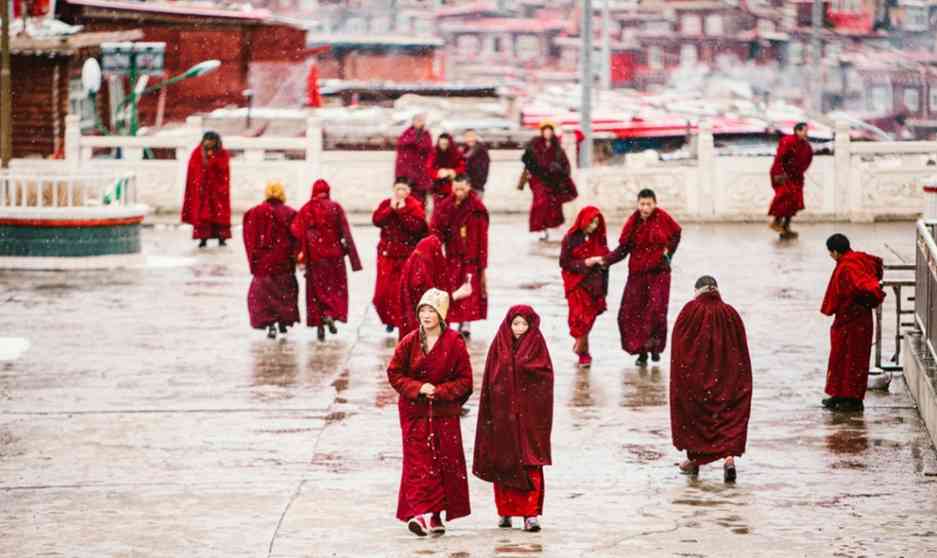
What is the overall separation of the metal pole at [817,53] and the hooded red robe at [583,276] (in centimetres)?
4562

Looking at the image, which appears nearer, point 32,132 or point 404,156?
point 404,156

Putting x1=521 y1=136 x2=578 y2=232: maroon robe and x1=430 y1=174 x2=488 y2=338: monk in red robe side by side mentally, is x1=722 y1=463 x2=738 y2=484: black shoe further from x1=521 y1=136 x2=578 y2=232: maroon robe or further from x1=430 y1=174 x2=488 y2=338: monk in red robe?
x1=521 y1=136 x2=578 y2=232: maroon robe

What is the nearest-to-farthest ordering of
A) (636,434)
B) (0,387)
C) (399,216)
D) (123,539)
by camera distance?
(123,539) < (636,434) < (0,387) < (399,216)

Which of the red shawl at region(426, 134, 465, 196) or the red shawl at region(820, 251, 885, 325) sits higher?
the red shawl at region(426, 134, 465, 196)

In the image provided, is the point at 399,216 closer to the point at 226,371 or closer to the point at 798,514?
the point at 226,371

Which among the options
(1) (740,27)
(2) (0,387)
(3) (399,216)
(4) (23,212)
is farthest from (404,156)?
(1) (740,27)

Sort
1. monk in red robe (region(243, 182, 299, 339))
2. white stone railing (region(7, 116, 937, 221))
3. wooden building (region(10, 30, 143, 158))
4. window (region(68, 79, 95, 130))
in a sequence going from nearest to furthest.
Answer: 1. monk in red robe (region(243, 182, 299, 339))
2. white stone railing (region(7, 116, 937, 221))
3. wooden building (region(10, 30, 143, 158))
4. window (region(68, 79, 95, 130))

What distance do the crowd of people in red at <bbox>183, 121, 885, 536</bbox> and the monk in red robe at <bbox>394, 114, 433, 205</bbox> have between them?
12.8 feet

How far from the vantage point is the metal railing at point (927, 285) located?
39.8 feet

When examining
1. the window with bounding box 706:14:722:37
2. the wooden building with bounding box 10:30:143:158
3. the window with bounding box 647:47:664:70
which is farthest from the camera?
the window with bounding box 647:47:664:70

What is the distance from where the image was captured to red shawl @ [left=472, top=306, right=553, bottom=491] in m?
9.30

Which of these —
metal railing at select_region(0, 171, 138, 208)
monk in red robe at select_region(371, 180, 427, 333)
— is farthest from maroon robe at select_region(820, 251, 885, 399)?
metal railing at select_region(0, 171, 138, 208)

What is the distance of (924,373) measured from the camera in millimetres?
12133

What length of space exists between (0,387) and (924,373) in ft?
21.8
